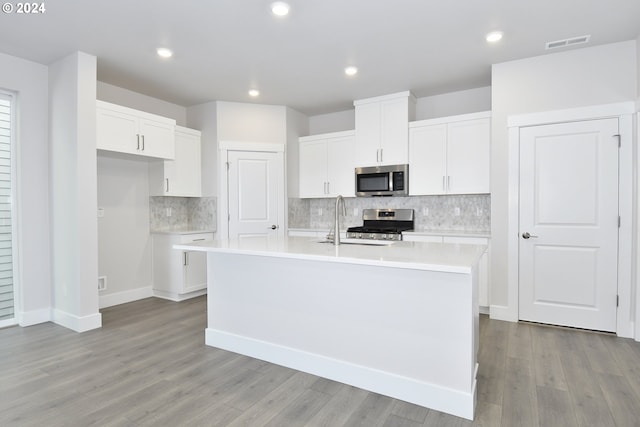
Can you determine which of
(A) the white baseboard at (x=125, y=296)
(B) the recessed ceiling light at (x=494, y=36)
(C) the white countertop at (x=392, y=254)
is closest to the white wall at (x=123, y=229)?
(A) the white baseboard at (x=125, y=296)

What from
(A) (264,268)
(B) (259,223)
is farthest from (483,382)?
(B) (259,223)

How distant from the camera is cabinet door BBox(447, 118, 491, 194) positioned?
4055 mm

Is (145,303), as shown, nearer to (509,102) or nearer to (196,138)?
(196,138)

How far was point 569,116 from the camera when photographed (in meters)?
3.38

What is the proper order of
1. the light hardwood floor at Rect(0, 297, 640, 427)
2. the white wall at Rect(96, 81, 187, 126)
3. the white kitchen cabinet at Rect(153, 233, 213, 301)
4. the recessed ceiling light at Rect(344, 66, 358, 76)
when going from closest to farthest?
the light hardwood floor at Rect(0, 297, 640, 427) < the recessed ceiling light at Rect(344, 66, 358, 76) < the white wall at Rect(96, 81, 187, 126) < the white kitchen cabinet at Rect(153, 233, 213, 301)

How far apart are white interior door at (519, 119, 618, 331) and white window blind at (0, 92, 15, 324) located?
17.1ft

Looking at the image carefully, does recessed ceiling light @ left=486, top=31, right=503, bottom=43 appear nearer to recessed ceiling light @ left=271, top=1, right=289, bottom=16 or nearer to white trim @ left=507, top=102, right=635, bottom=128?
white trim @ left=507, top=102, right=635, bottom=128

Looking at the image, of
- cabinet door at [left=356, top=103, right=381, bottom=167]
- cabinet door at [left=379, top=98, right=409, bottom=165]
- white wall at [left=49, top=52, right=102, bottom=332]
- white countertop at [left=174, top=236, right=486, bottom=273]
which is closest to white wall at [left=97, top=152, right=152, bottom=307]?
white wall at [left=49, top=52, right=102, bottom=332]

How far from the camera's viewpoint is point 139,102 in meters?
4.56

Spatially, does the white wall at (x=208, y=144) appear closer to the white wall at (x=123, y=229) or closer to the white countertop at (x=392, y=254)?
the white wall at (x=123, y=229)

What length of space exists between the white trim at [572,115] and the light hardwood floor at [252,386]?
2049 mm

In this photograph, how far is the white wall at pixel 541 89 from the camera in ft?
10.6

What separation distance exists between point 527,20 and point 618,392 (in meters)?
2.76

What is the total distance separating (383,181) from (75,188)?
137 inches
